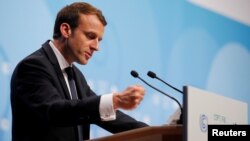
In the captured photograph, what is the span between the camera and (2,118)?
10.4 ft

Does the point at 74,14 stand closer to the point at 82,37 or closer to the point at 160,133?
the point at 82,37

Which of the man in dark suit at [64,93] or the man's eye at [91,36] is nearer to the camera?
the man in dark suit at [64,93]

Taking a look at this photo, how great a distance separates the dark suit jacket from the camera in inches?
96.7

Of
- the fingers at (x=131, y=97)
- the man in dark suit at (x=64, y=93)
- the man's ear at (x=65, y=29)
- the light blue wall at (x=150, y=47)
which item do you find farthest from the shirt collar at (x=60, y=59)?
the fingers at (x=131, y=97)

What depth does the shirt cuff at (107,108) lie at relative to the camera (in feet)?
7.73

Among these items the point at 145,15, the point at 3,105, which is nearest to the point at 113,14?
the point at 145,15

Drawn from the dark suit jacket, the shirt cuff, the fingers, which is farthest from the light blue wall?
the fingers

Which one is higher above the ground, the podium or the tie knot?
the tie knot

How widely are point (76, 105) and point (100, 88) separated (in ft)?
4.27

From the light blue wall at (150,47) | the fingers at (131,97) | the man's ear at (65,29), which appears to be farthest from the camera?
the light blue wall at (150,47)

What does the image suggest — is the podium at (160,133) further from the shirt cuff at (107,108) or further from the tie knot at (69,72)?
the tie knot at (69,72)

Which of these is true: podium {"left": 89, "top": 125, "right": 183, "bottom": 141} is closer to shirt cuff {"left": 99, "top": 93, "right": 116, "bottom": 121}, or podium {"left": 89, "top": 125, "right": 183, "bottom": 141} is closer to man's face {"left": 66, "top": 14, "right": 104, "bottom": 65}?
shirt cuff {"left": 99, "top": 93, "right": 116, "bottom": 121}

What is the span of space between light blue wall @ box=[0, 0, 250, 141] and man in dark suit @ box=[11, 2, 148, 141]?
345 millimetres

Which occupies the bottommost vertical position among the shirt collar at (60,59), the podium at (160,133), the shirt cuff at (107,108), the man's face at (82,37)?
the podium at (160,133)
